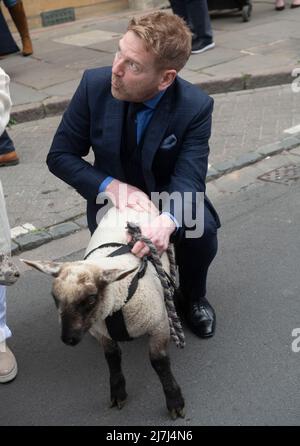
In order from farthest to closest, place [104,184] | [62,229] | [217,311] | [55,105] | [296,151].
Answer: [55,105] < [296,151] < [62,229] < [217,311] < [104,184]

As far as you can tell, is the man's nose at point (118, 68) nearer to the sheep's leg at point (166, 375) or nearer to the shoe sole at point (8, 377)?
the sheep's leg at point (166, 375)

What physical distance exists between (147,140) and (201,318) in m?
1.08

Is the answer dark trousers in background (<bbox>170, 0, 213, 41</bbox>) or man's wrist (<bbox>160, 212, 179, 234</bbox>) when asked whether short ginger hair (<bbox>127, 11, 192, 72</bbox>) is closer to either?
man's wrist (<bbox>160, 212, 179, 234</bbox>)

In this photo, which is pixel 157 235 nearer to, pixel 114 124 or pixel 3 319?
pixel 114 124

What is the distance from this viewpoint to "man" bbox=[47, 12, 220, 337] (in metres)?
2.64

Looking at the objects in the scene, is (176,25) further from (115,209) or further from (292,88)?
(292,88)

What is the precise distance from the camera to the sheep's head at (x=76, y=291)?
230 cm

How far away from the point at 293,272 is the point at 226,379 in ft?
3.52

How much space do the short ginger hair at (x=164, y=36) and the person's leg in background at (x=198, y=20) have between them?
564 centimetres

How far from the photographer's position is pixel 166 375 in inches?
109

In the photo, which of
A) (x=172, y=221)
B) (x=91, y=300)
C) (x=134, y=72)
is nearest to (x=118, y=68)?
(x=134, y=72)
